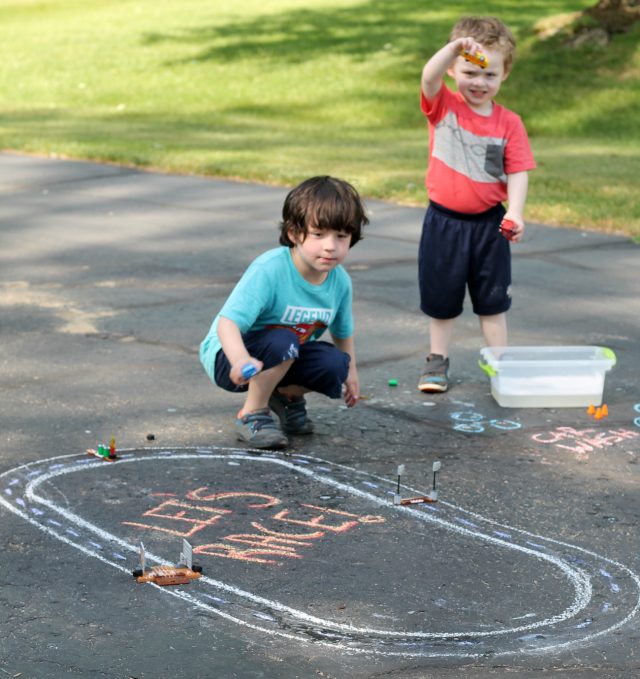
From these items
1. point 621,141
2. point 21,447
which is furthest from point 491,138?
point 621,141

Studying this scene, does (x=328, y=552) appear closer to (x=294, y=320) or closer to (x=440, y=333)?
(x=294, y=320)

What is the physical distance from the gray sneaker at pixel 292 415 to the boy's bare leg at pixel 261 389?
0.10m

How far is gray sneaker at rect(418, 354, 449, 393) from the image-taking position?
18.6 ft

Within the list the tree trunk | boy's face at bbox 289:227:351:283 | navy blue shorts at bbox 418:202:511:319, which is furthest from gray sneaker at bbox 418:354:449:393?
the tree trunk

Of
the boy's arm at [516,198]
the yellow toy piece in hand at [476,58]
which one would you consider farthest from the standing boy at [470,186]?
the yellow toy piece in hand at [476,58]

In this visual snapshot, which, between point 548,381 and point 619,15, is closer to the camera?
point 548,381

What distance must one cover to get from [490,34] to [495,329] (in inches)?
49.2

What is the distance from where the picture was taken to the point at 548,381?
5578 millimetres

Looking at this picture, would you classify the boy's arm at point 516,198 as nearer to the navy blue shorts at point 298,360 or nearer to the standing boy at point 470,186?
the standing boy at point 470,186

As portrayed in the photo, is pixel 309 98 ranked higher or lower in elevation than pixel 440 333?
higher

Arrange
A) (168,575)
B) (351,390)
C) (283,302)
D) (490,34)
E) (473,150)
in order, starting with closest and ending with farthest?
(168,575) < (283,302) < (351,390) < (490,34) < (473,150)

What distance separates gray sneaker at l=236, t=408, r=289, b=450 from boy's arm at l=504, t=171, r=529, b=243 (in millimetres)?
1271

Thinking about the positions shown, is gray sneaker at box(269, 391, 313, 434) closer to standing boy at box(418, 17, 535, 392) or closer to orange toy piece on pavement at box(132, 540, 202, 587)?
standing boy at box(418, 17, 535, 392)

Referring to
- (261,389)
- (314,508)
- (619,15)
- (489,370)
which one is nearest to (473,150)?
(489,370)
